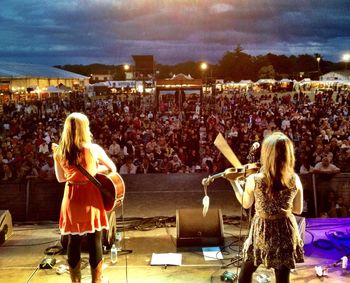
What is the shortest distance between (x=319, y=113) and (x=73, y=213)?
Answer: 13733 millimetres

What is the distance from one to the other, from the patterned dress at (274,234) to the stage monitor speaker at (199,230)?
2.09 m

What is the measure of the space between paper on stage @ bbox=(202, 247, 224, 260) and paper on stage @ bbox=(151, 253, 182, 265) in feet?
0.89

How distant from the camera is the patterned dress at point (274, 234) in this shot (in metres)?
2.46

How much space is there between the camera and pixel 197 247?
15.1ft

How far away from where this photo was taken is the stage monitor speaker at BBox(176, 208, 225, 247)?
4.63 m

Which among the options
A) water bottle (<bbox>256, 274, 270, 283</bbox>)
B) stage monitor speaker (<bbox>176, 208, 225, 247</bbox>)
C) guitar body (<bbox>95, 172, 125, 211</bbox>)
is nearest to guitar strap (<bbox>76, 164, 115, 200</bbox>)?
guitar body (<bbox>95, 172, 125, 211</bbox>)

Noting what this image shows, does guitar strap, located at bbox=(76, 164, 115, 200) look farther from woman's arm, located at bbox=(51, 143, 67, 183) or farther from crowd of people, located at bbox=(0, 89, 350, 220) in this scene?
crowd of people, located at bbox=(0, 89, 350, 220)

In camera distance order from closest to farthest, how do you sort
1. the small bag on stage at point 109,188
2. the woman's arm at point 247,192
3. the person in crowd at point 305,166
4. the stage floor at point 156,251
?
the woman's arm at point 247,192 → the small bag on stage at point 109,188 → the stage floor at point 156,251 → the person in crowd at point 305,166

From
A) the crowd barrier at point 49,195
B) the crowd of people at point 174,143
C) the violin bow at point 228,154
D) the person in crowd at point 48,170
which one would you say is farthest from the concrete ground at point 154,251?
the crowd of people at point 174,143

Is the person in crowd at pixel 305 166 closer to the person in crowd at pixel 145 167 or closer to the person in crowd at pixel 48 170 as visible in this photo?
the person in crowd at pixel 145 167

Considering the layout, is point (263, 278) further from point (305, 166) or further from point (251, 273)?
point (305, 166)

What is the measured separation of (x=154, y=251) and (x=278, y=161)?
2.57 metres

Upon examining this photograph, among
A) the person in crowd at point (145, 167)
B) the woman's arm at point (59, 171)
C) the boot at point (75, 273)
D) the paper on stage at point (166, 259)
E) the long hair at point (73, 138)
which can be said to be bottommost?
the paper on stage at point (166, 259)

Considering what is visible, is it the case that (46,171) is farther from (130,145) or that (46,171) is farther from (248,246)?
(248,246)
